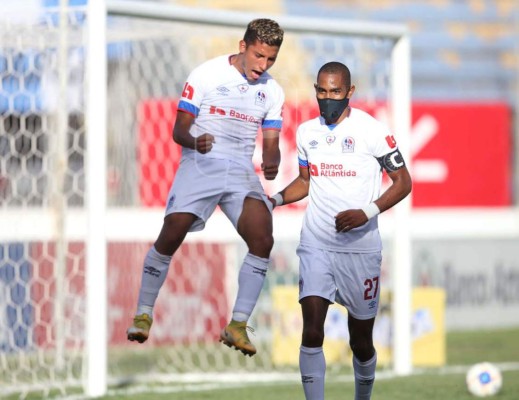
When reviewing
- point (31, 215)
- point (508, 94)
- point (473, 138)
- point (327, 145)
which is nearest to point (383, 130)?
point (327, 145)

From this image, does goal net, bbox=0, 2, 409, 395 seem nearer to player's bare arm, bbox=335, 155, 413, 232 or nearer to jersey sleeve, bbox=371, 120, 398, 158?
jersey sleeve, bbox=371, 120, 398, 158

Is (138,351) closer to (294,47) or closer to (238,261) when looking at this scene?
(238,261)

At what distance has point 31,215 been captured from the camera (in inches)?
437

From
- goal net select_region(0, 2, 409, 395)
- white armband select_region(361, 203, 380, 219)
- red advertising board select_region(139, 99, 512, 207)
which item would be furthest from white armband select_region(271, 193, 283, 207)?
red advertising board select_region(139, 99, 512, 207)

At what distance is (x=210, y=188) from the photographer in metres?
A: 6.43

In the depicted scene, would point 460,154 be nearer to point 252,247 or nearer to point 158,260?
point 252,247

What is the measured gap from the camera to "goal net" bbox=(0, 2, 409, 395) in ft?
31.9

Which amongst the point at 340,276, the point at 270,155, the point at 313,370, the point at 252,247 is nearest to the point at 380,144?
the point at 270,155

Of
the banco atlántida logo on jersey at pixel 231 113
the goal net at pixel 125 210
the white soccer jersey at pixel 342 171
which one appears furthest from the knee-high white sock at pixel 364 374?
the goal net at pixel 125 210

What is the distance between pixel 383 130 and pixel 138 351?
6310mm

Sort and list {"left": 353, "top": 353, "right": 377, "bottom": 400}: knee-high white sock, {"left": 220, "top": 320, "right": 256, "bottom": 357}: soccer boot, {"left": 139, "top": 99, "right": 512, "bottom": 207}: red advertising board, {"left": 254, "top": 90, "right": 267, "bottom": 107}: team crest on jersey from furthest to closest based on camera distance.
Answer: {"left": 139, "top": 99, "right": 512, "bottom": 207}: red advertising board, {"left": 353, "top": 353, "right": 377, "bottom": 400}: knee-high white sock, {"left": 254, "top": 90, "right": 267, "bottom": 107}: team crest on jersey, {"left": 220, "top": 320, "right": 256, "bottom": 357}: soccer boot

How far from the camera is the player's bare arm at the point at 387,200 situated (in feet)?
20.4

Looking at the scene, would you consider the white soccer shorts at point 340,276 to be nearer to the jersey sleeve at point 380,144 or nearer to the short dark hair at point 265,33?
the jersey sleeve at point 380,144

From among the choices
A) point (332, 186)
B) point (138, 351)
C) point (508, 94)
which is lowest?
point (138, 351)
